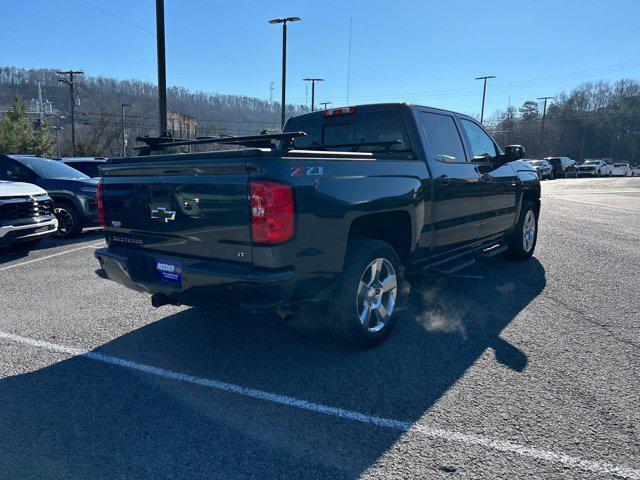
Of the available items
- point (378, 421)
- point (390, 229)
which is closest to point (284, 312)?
point (378, 421)

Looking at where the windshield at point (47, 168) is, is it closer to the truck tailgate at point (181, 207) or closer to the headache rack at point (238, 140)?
the headache rack at point (238, 140)

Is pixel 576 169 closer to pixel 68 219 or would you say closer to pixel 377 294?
pixel 68 219

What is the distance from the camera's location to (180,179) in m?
3.14

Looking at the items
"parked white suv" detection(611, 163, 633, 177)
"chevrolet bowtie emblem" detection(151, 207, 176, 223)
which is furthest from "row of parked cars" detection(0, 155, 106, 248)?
"parked white suv" detection(611, 163, 633, 177)

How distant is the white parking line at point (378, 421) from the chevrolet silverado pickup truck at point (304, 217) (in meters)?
0.54

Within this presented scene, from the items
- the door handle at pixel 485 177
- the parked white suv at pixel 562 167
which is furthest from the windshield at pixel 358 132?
the parked white suv at pixel 562 167

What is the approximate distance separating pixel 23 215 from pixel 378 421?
7.05 m

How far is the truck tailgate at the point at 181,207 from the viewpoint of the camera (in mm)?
2875

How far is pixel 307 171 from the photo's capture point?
9.53 ft

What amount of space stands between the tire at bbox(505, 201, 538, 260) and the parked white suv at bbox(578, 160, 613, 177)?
161 feet

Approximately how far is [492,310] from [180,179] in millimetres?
3255

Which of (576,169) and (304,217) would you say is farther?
(576,169)

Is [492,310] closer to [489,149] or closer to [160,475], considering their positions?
[489,149]

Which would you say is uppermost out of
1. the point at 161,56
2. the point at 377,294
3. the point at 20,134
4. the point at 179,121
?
the point at 179,121
